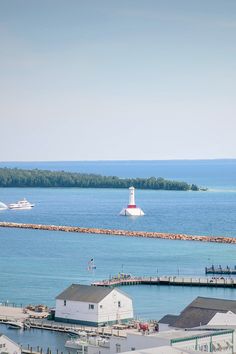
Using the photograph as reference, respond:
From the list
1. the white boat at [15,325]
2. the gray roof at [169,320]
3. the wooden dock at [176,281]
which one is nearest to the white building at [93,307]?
the white boat at [15,325]

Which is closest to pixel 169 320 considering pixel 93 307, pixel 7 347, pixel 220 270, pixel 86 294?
pixel 93 307

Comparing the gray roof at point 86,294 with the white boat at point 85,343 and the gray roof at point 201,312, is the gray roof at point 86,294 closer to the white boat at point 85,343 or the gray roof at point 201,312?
the white boat at point 85,343

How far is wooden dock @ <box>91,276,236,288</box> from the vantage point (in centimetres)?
6831

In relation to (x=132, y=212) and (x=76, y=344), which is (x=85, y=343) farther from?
(x=132, y=212)

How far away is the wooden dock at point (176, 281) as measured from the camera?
68312 millimetres

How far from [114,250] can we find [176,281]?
19337mm

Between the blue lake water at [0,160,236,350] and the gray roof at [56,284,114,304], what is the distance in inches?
111

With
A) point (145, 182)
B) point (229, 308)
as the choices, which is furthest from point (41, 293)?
point (145, 182)

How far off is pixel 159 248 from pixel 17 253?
31.6 ft

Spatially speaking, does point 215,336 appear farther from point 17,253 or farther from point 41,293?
point 17,253

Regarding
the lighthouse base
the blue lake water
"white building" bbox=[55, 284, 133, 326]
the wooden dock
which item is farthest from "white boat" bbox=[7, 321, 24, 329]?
the lighthouse base

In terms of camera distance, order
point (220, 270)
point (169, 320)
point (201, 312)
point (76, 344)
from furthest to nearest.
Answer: point (220, 270) < point (169, 320) < point (201, 312) < point (76, 344)

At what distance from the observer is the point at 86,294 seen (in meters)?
55.6

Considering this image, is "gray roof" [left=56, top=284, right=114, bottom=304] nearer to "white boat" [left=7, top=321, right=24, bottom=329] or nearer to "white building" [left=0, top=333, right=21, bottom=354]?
"white boat" [left=7, top=321, right=24, bottom=329]
